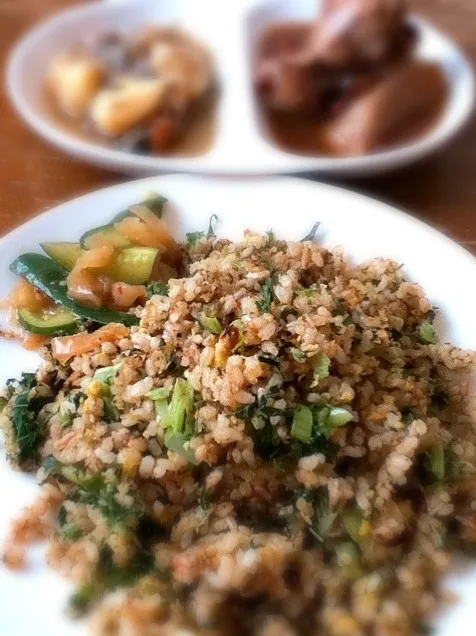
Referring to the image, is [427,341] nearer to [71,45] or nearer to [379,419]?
[379,419]


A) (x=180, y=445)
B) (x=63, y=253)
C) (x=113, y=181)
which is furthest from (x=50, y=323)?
(x=113, y=181)

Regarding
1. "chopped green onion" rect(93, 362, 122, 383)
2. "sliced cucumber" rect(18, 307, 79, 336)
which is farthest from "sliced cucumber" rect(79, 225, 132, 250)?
"chopped green onion" rect(93, 362, 122, 383)

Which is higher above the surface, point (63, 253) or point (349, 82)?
point (349, 82)

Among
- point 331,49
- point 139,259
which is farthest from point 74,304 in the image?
point 331,49

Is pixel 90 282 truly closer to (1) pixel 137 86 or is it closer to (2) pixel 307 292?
(2) pixel 307 292

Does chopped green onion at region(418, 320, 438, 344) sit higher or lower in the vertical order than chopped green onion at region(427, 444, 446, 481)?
higher

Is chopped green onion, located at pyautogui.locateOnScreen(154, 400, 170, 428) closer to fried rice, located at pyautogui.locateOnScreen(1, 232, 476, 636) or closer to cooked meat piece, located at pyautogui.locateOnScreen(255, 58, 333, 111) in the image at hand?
fried rice, located at pyautogui.locateOnScreen(1, 232, 476, 636)

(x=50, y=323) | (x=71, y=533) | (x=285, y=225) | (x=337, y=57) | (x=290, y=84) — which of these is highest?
(x=337, y=57)
